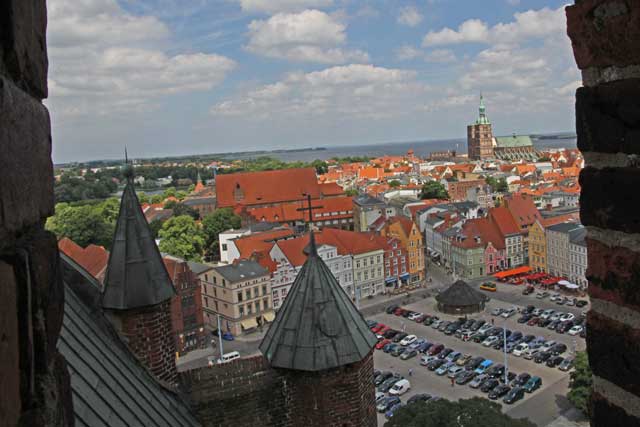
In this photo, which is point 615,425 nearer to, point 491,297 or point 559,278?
point 491,297

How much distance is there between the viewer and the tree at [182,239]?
57.8 meters

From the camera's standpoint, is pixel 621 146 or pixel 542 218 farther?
pixel 542 218

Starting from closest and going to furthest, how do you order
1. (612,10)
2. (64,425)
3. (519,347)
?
(612,10)
(64,425)
(519,347)

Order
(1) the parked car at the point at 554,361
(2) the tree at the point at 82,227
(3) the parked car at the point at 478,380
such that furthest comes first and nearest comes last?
(2) the tree at the point at 82,227, (1) the parked car at the point at 554,361, (3) the parked car at the point at 478,380

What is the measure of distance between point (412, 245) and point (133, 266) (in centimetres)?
4970

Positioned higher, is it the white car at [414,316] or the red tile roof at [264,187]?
the red tile roof at [264,187]

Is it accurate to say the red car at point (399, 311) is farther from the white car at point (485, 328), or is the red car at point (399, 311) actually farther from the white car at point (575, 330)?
the white car at point (575, 330)

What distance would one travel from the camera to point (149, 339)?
8047 mm

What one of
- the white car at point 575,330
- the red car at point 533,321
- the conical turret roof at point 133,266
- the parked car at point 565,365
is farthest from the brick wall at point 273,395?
the red car at point 533,321

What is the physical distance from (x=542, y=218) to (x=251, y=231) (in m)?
29.1

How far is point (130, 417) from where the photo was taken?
18.5 feet

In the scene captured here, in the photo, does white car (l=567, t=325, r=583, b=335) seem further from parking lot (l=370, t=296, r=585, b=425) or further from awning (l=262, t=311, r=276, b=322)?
awning (l=262, t=311, r=276, b=322)

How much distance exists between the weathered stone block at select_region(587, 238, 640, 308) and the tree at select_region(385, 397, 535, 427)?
19137 mm

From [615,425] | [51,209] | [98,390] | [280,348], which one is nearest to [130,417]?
[98,390]
